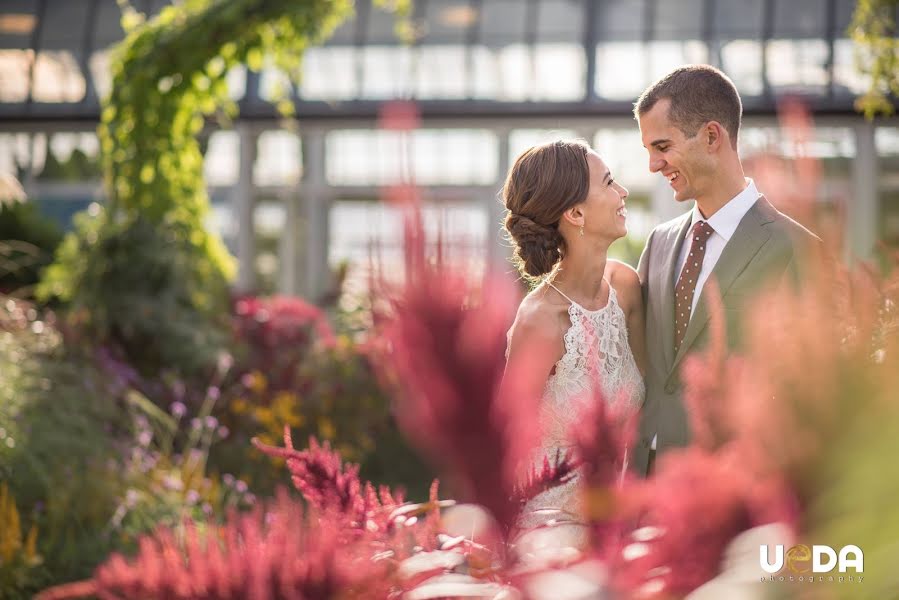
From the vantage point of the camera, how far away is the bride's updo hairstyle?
108 inches

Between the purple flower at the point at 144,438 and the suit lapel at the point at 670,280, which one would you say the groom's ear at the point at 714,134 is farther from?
the purple flower at the point at 144,438

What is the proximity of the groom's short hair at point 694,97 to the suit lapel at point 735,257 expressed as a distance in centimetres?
27

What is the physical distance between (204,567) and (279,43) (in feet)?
27.8

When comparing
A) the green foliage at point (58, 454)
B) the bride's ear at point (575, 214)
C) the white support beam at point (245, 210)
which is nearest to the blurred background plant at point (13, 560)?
the green foliage at point (58, 454)

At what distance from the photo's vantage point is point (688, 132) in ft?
9.89

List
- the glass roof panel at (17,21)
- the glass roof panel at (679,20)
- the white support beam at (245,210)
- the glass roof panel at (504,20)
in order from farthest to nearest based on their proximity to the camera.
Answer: the glass roof panel at (17,21) < the glass roof panel at (504,20) < the white support beam at (245,210) < the glass roof panel at (679,20)

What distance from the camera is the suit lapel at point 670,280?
2.98 meters

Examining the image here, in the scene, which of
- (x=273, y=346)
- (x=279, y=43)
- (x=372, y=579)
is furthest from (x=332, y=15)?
(x=372, y=579)

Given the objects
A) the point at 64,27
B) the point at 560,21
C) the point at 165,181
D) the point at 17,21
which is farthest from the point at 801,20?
the point at 17,21

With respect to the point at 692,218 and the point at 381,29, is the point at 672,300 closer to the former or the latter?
the point at 692,218

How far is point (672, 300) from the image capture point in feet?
9.95

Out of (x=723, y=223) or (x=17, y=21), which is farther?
(x=17, y=21)

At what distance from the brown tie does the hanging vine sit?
17.6 ft

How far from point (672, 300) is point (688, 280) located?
0.08 meters
